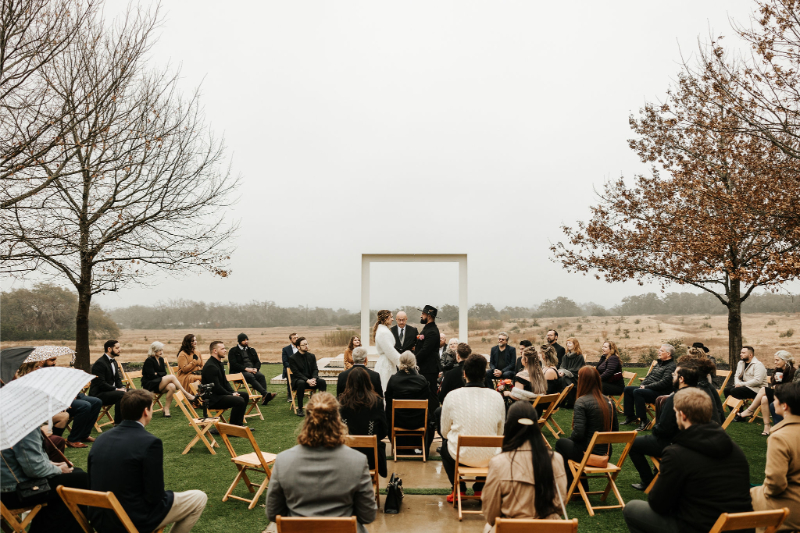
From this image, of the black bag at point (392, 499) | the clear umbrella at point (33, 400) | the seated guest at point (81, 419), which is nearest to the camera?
the clear umbrella at point (33, 400)

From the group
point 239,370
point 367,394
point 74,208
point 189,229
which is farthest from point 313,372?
point 74,208

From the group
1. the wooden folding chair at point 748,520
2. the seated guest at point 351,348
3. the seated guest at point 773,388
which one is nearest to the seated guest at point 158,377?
the seated guest at point 351,348

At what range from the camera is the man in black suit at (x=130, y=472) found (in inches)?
126

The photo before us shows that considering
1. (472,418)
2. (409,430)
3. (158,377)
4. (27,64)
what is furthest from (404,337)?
(27,64)

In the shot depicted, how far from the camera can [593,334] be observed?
20.8 m

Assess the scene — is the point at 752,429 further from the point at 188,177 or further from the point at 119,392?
the point at 188,177

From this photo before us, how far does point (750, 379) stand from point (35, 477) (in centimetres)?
983

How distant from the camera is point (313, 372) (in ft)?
32.3

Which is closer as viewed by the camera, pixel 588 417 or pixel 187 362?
pixel 588 417

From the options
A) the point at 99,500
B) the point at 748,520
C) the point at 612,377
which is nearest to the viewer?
the point at 748,520

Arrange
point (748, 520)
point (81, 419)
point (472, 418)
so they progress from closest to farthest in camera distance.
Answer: point (748, 520) < point (472, 418) < point (81, 419)

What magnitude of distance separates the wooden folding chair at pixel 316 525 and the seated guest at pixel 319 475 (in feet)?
0.54

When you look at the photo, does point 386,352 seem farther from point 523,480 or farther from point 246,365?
point 523,480

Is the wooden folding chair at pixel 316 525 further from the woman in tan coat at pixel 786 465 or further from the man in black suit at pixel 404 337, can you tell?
the man in black suit at pixel 404 337
